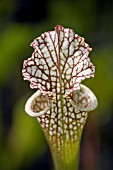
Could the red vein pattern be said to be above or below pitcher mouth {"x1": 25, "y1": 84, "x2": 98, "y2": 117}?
above

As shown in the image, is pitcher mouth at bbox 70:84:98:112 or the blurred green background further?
the blurred green background

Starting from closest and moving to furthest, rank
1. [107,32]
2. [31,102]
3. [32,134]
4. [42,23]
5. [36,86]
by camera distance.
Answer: [36,86]
[31,102]
[32,134]
[42,23]
[107,32]

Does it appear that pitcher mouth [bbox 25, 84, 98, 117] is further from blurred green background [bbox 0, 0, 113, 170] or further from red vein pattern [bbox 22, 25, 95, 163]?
blurred green background [bbox 0, 0, 113, 170]

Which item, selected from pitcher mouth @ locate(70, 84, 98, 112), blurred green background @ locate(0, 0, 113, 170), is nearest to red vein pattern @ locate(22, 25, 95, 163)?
pitcher mouth @ locate(70, 84, 98, 112)

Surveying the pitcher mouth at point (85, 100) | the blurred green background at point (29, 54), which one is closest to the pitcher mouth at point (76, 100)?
the pitcher mouth at point (85, 100)

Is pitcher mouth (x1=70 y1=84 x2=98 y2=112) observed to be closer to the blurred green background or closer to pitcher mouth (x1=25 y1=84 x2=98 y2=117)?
pitcher mouth (x1=25 y1=84 x2=98 y2=117)

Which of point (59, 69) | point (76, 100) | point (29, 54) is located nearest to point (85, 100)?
point (76, 100)

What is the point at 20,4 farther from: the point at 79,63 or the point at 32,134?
the point at 79,63

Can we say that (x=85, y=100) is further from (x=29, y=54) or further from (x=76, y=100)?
(x=29, y=54)

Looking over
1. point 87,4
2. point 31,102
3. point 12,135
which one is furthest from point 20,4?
point 31,102
